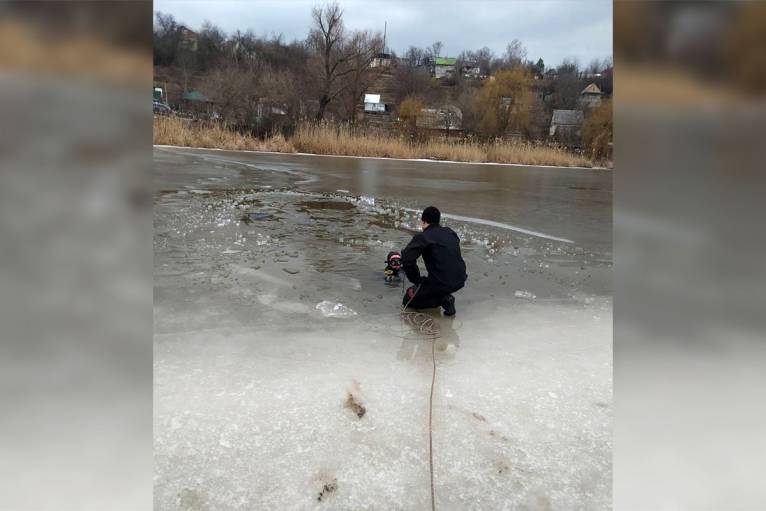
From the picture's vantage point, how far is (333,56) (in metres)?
25.5

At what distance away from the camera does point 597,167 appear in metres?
19.0

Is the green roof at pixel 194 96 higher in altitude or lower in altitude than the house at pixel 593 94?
higher

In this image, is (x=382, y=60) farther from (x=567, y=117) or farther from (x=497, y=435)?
(x=497, y=435)

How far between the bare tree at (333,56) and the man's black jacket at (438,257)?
21.2m

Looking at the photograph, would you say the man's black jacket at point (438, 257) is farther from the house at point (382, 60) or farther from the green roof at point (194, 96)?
the house at point (382, 60)

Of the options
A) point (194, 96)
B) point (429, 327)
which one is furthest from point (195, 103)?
point (429, 327)

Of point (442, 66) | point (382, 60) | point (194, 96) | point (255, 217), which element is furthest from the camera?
point (442, 66)

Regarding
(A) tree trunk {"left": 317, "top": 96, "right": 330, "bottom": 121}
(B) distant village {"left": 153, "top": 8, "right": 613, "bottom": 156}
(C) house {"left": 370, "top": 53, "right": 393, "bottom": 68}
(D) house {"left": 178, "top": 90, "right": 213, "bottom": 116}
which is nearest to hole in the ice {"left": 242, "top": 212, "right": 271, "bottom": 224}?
(B) distant village {"left": 153, "top": 8, "right": 613, "bottom": 156}

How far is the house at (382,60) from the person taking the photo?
26.9 meters

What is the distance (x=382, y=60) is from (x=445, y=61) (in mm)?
9379

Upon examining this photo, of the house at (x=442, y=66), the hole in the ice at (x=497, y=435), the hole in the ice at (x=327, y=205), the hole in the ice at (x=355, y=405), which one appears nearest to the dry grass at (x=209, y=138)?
the hole in the ice at (x=327, y=205)

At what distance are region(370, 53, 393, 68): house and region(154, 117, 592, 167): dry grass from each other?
29.1ft
